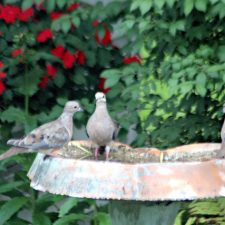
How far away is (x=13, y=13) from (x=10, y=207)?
1419mm

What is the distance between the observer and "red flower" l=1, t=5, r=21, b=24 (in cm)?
580

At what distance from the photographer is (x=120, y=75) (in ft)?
16.8

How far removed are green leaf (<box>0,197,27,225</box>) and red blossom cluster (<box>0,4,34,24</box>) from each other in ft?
4.28

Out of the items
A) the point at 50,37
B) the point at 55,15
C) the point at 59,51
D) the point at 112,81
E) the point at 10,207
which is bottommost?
the point at 10,207

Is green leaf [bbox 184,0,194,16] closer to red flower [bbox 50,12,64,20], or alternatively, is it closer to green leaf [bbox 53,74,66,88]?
red flower [bbox 50,12,64,20]

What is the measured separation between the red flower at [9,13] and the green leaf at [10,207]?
130 centimetres

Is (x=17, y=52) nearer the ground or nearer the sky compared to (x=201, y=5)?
nearer the ground

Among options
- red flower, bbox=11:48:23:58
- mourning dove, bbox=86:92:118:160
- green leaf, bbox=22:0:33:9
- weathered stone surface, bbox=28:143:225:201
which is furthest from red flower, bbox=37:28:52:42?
weathered stone surface, bbox=28:143:225:201

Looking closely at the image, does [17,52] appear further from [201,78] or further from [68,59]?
[201,78]

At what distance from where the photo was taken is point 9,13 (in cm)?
581

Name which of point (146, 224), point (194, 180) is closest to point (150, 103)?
point (146, 224)

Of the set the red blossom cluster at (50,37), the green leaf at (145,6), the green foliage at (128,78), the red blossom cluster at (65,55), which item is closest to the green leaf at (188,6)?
the green foliage at (128,78)

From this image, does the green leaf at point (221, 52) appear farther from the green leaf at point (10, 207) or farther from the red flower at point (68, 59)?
the green leaf at point (10, 207)

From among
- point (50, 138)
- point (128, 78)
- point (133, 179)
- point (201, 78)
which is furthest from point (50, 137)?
point (128, 78)
